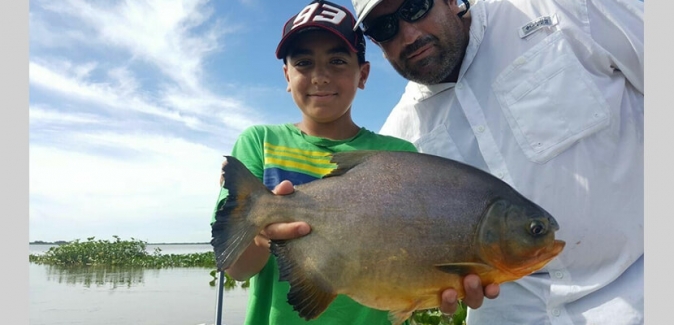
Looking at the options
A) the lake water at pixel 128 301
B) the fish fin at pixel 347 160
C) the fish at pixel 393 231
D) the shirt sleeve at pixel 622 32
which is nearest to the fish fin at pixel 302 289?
the fish at pixel 393 231

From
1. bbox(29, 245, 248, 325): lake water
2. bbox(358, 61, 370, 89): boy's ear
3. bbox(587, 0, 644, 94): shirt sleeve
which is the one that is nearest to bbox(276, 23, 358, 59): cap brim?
bbox(358, 61, 370, 89): boy's ear

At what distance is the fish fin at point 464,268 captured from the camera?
7.00 feet

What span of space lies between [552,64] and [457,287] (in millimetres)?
2084

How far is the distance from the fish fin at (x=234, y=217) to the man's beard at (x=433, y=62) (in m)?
1.88

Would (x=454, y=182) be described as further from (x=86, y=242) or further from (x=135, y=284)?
(x=86, y=242)

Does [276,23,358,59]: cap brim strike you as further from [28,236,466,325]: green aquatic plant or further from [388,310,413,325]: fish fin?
[28,236,466,325]: green aquatic plant

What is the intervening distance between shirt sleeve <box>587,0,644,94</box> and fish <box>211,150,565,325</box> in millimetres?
1804

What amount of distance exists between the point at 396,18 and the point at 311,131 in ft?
3.55

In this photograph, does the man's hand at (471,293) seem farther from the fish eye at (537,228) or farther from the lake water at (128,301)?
the lake water at (128,301)

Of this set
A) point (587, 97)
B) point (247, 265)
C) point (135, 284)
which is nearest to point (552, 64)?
point (587, 97)

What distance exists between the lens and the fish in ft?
7.06

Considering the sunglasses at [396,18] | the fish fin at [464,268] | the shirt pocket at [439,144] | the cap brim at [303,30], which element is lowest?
the fish fin at [464,268]

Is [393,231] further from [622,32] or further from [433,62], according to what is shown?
[622,32]

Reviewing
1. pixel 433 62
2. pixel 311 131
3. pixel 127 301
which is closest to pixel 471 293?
pixel 311 131
